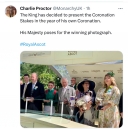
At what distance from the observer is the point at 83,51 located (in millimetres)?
6051

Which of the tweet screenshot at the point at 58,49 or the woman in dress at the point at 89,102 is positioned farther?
the woman in dress at the point at 89,102

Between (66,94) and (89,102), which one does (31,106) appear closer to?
(66,94)

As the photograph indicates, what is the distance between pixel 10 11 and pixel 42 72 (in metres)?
0.69

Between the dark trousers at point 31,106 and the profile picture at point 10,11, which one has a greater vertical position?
the profile picture at point 10,11

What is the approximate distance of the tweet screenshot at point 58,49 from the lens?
19.8 ft

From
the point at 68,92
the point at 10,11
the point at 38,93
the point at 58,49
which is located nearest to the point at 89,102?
the point at 68,92

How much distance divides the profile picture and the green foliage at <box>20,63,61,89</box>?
507 mm

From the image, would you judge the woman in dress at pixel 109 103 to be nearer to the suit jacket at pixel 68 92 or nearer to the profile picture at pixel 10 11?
the suit jacket at pixel 68 92

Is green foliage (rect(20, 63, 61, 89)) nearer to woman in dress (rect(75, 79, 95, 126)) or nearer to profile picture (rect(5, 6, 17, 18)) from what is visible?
woman in dress (rect(75, 79, 95, 126))

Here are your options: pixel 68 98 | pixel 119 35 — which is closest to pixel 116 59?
pixel 119 35

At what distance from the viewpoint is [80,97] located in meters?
6.16

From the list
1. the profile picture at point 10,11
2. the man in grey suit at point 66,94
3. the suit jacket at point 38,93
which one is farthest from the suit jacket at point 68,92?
the profile picture at point 10,11

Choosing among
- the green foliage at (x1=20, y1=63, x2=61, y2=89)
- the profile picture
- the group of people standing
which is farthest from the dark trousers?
the profile picture

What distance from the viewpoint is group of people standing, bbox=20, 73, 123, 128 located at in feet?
20.1
